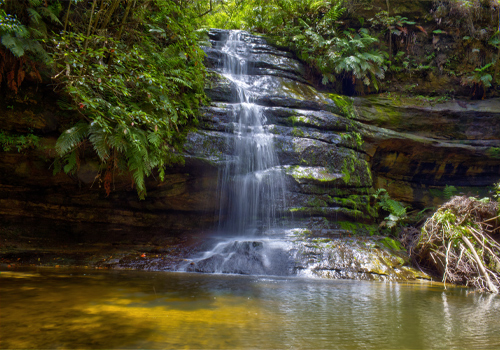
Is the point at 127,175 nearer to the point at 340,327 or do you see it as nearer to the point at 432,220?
the point at 340,327

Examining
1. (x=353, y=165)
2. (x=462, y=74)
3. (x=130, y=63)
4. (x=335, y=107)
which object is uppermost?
(x=462, y=74)

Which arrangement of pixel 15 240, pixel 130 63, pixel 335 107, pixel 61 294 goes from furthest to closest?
pixel 335 107
pixel 15 240
pixel 130 63
pixel 61 294

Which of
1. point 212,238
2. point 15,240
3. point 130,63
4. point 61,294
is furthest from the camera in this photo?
point 212,238

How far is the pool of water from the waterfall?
3.73 meters

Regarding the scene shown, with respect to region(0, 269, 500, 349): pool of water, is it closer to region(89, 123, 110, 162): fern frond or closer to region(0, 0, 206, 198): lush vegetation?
region(89, 123, 110, 162): fern frond

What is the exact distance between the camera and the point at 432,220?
21.2 feet

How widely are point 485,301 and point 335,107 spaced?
669 centimetres

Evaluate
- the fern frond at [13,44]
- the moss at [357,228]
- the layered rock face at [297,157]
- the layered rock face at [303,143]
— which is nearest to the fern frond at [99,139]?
the layered rock face at [297,157]

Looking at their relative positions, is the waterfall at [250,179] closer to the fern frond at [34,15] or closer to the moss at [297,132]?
the moss at [297,132]

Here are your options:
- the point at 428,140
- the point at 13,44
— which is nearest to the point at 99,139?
the point at 13,44

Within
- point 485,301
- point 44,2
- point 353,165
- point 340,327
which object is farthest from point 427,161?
point 44,2

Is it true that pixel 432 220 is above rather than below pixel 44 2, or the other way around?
below

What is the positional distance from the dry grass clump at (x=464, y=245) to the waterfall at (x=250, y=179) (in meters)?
3.47

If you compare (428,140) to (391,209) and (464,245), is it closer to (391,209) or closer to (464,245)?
(391,209)
